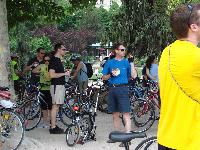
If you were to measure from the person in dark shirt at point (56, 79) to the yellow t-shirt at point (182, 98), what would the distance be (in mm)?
6509

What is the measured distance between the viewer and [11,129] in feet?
26.0

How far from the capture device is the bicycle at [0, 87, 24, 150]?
7.82 m

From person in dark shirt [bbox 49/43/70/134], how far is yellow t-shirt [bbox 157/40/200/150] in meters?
6.51

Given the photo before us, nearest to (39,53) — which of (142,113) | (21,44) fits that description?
(142,113)

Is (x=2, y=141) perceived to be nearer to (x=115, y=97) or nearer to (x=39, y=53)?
(x=115, y=97)

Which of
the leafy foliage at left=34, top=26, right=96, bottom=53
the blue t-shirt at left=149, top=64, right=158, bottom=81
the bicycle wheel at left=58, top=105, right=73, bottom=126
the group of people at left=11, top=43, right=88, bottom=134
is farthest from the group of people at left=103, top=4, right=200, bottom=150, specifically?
the leafy foliage at left=34, top=26, right=96, bottom=53

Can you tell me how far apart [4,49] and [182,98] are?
6344 millimetres

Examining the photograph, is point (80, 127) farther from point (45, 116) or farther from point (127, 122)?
point (45, 116)

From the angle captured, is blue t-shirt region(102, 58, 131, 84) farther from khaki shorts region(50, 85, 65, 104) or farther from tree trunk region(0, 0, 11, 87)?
tree trunk region(0, 0, 11, 87)

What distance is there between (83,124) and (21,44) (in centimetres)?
1879

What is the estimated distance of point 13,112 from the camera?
7.93 m

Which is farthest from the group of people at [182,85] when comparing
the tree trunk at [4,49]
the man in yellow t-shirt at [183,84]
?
the tree trunk at [4,49]

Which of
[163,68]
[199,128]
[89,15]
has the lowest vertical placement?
[89,15]


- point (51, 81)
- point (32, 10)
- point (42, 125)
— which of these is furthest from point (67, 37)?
point (51, 81)
